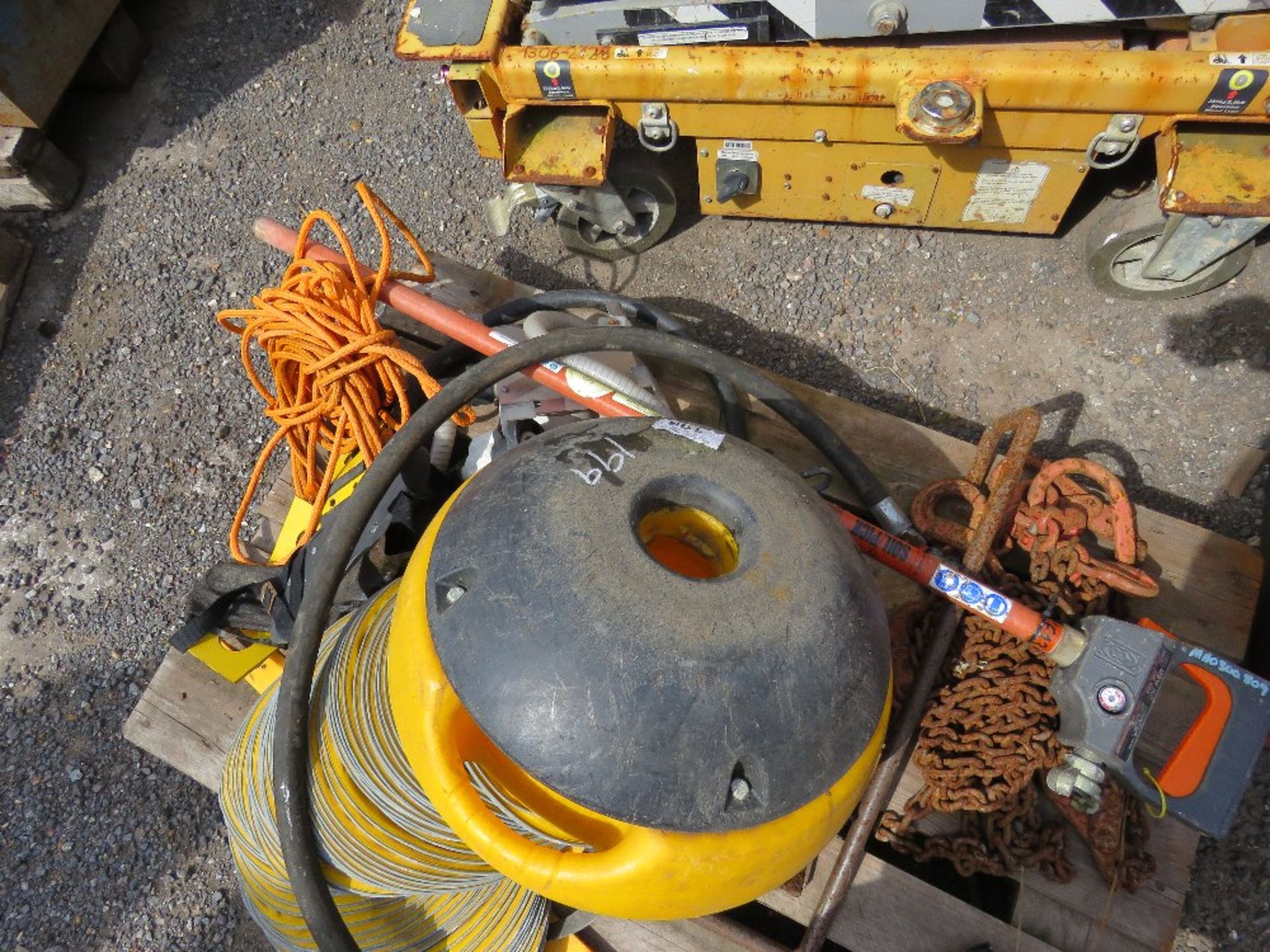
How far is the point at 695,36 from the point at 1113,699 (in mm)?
1843

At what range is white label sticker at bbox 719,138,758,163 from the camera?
237 centimetres

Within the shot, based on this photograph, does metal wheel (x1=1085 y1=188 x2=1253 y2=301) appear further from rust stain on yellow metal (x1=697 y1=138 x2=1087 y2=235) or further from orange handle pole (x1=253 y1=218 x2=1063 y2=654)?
orange handle pole (x1=253 y1=218 x2=1063 y2=654)

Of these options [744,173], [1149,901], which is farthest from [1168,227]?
[1149,901]

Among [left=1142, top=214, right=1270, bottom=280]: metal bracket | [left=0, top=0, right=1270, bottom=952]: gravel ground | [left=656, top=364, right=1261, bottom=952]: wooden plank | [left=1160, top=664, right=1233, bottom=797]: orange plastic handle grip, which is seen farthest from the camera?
[left=0, top=0, right=1270, bottom=952]: gravel ground

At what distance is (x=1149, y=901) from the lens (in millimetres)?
1526

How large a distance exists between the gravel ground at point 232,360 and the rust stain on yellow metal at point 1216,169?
65 cm

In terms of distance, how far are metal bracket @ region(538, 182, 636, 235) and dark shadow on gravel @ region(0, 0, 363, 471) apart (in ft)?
5.14

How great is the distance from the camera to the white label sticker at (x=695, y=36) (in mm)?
2172

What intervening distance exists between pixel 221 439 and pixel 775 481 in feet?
7.46

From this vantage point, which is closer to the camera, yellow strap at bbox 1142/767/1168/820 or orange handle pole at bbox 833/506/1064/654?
yellow strap at bbox 1142/767/1168/820

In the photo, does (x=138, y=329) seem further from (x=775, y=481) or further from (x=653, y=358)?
(x=775, y=481)

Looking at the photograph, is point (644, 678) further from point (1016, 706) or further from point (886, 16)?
point (886, 16)

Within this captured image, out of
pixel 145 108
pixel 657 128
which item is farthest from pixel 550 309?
pixel 145 108

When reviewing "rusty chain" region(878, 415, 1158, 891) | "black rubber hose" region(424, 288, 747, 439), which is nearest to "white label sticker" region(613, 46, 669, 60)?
"black rubber hose" region(424, 288, 747, 439)
